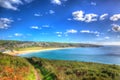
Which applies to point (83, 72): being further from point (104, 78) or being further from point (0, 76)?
point (0, 76)

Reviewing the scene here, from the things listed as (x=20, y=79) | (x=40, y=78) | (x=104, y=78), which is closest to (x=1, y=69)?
(x=20, y=79)

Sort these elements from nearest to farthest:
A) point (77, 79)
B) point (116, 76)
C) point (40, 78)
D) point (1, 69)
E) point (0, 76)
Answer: point (0, 76)
point (1, 69)
point (40, 78)
point (77, 79)
point (116, 76)

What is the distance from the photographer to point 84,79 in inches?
1320

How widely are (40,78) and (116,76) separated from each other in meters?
15.8

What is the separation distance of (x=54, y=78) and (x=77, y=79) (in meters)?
5.50

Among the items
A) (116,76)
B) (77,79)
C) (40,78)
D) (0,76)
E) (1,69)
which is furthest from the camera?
(116,76)

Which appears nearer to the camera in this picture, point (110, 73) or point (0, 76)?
point (0, 76)

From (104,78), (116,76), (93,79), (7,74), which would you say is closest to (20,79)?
(7,74)

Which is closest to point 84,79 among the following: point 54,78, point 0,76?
point 54,78

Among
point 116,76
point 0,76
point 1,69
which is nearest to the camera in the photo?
point 0,76

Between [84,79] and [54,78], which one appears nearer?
[54,78]

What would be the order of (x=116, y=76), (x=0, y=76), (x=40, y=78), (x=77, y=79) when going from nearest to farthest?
1. (x=0, y=76)
2. (x=40, y=78)
3. (x=77, y=79)
4. (x=116, y=76)

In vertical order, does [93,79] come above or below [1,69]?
below

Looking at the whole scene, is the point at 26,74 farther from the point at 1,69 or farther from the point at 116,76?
the point at 116,76
